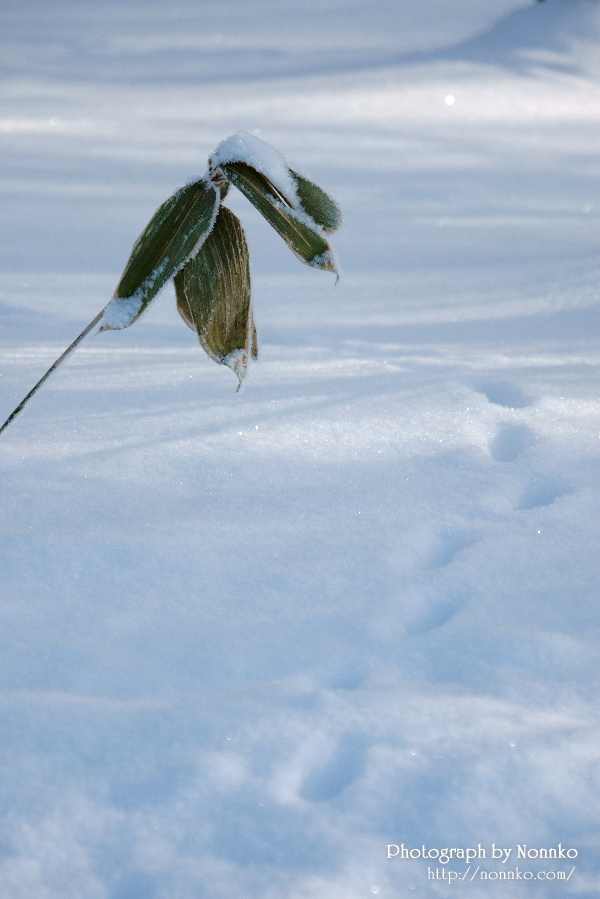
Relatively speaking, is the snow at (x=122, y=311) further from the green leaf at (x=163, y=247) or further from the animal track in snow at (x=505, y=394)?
the animal track in snow at (x=505, y=394)

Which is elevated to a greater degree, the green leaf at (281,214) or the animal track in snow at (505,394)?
the green leaf at (281,214)

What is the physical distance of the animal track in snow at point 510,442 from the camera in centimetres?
112

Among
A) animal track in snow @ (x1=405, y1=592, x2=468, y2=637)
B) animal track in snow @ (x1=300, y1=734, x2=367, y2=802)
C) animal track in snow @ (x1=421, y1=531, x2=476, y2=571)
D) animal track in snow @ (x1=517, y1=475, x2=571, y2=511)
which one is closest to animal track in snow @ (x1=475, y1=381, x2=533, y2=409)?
animal track in snow @ (x1=517, y1=475, x2=571, y2=511)

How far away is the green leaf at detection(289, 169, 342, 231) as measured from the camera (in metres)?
0.39

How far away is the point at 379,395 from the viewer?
133 centimetres

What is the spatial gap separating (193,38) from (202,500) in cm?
708

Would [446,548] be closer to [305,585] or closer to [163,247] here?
[305,585]

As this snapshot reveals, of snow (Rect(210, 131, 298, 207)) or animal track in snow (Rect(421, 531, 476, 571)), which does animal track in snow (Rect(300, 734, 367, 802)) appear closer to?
animal track in snow (Rect(421, 531, 476, 571))

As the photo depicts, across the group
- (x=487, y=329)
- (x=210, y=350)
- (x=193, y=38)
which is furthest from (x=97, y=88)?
(x=210, y=350)

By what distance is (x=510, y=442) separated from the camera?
45.6 inches

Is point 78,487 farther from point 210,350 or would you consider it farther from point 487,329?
point 487,329

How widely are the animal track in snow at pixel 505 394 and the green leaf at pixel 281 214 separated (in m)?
0.95

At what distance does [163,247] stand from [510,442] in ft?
2.88

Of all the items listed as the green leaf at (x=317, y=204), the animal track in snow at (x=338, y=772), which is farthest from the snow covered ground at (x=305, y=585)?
the green leaf at (x=317, y=204)
